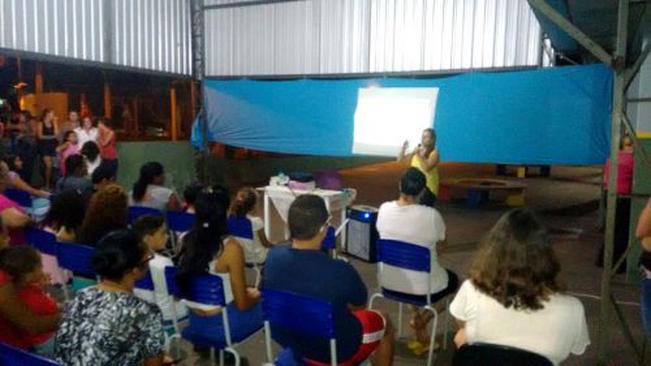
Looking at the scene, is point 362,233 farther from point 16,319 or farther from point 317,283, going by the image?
point 16,319

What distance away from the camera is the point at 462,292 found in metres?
1.94

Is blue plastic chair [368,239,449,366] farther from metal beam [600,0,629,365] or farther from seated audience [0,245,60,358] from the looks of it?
seated audience [0,245,60,358]

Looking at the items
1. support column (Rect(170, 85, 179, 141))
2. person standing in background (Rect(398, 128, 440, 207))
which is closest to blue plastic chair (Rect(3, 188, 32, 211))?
person standing in background (Rect(398, 128, 440, 207))

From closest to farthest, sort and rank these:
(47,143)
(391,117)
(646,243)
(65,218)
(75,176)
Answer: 1. (646,243)
2. (65,218)
3. (75,176)
4. (391,117)
5. (47,143)

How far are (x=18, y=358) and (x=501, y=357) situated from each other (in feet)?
4.98

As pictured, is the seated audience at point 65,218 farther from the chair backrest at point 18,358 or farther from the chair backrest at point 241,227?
the chair backrest at point 18,358

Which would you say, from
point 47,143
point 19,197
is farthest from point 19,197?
point 47,143

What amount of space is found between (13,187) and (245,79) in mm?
3627

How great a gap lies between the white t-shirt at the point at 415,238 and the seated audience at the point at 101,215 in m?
1.67

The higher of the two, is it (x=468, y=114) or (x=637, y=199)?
(x=468, y=114)

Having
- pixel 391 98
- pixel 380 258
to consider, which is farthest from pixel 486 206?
pixel 380 258

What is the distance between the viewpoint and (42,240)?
3.57m

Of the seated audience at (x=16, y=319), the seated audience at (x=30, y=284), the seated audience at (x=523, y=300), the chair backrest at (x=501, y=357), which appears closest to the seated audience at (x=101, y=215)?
the seated audience at (x=30, y=284)

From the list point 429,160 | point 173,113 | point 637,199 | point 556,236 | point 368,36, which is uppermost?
point 368,36
